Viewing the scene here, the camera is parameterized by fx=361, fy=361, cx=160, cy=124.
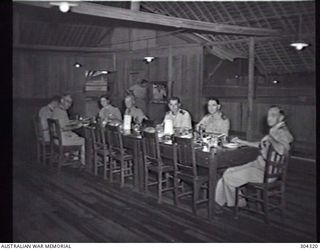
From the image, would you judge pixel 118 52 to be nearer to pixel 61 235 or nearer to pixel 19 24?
pixel 19 24

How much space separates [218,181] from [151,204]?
2.49 feet

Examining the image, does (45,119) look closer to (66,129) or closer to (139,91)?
(66,129)

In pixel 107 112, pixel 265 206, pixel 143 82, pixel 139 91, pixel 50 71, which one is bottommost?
pixel 265 206

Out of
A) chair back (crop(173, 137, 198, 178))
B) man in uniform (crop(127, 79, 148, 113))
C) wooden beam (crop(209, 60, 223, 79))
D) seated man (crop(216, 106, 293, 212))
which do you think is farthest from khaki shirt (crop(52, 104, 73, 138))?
wooden beam (crop(209, 60, 223, 79))

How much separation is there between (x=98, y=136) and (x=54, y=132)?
0.88 m

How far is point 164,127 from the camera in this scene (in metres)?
4.32

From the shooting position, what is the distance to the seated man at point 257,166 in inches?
128

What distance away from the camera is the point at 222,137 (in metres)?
3.79

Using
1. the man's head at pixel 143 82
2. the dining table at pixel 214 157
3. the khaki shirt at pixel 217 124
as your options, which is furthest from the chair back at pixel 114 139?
the man's head at pixel 143 82

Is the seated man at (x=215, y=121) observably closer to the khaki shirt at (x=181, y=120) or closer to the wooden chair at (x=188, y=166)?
the khaki shirt at (x=181, y=120)

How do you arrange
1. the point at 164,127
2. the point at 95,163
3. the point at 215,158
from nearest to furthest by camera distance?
the point at 215,158, the point at 164,127, the point at 95,163

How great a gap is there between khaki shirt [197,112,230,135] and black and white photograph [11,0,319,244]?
0.01 meters

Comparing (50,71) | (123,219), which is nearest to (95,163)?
(123,219)

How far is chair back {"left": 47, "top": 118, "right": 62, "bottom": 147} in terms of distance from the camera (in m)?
5.09
